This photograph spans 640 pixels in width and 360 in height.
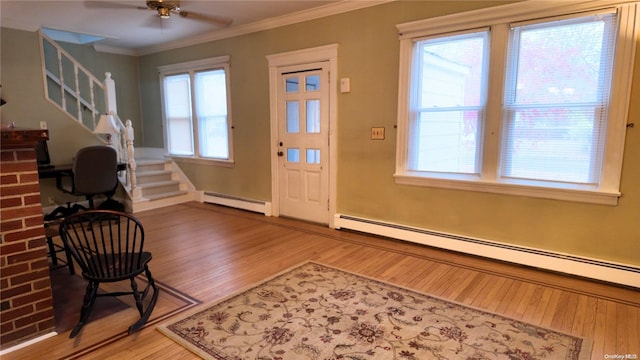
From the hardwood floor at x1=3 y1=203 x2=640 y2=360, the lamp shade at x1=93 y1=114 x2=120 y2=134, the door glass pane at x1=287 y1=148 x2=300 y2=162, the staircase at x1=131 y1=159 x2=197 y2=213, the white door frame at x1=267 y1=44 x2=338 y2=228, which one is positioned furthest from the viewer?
the staircase at x1=131 y1=159 x2=197 y2=213

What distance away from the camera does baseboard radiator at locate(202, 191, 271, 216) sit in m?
5.36

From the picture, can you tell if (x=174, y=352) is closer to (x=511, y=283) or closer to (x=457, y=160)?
(x=511, y=283)

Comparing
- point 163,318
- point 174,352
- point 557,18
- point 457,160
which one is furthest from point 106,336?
point 557,18

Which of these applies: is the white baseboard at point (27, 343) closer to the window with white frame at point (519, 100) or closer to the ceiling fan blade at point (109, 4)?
the window with white frame at point (519, 100)

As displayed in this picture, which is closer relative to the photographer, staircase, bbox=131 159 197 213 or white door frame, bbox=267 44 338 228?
white door frame, bbox=267 44 338 228

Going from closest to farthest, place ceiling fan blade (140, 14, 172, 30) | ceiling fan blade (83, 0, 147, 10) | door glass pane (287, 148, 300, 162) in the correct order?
ceiling fan blade (83, 0, 147, 10) < ceiling fan blade (140, 14, 172, 30) < door glass pane (287, 148, 300, 162)

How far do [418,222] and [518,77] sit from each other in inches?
66.9

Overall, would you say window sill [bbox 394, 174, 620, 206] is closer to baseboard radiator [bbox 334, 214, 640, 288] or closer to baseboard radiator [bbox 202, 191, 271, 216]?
baseboard radiator [bbox 334, 214, 640, 288]

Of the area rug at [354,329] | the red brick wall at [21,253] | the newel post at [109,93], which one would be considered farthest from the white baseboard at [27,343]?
the newel post at [109,93]

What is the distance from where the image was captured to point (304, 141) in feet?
15.9

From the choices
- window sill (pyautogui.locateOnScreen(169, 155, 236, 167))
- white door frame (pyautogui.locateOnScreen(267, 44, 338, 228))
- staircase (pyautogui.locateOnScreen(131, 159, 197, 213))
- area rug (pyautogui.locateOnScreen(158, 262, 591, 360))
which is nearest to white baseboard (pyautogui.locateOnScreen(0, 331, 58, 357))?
area rug (pyautogui.locateOnScreen(158, 262, 591, 360))

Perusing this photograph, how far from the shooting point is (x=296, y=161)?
498 cm

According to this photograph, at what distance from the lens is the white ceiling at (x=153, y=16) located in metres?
4.17

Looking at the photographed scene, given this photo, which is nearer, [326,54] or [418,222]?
[418,222]
